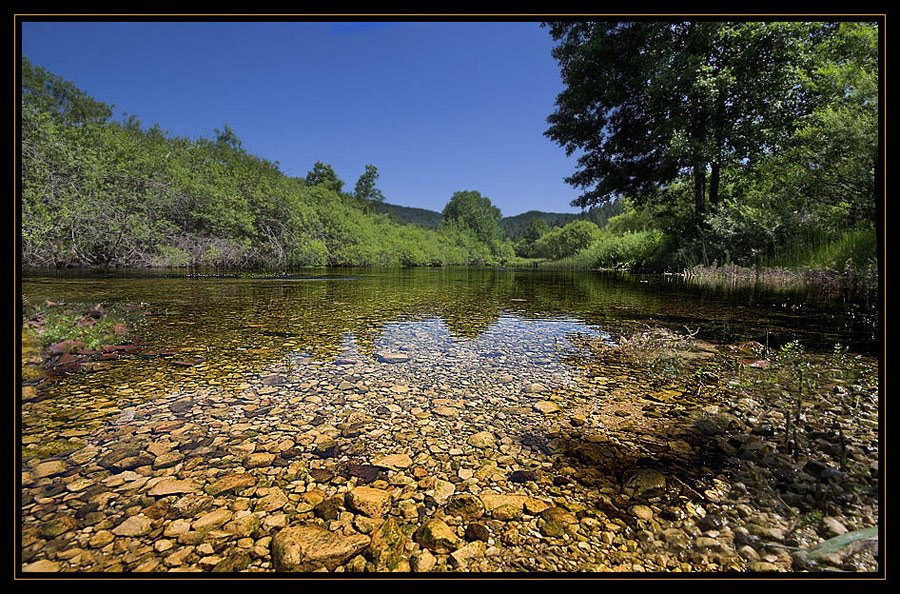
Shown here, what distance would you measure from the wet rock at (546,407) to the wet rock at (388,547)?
140 centimetres

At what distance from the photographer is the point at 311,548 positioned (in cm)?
139

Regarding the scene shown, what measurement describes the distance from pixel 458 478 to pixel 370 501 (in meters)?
0.42

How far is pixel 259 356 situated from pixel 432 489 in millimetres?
2790

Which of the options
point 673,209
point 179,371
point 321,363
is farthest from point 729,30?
point 179,371

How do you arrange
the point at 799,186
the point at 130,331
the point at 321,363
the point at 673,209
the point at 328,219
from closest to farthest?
the point at 321,363, the point at 130,331, the point at 799,186, the point at 673,209, the point at 328,219

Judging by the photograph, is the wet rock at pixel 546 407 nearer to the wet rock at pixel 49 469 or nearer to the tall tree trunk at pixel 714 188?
the wet rock at pixel 49 469

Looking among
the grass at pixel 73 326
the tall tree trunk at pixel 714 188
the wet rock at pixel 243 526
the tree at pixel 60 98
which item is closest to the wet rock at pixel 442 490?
the wet rock at pixel 243 526

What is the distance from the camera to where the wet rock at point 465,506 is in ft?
5.16

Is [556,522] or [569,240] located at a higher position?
[569,240]

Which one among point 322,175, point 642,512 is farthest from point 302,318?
point 322,175

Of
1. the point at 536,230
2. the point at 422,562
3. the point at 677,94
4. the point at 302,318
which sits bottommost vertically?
the point at 422,562

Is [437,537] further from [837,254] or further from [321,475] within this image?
[837,254]

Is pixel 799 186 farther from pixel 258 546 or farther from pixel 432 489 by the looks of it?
pixel 258 546

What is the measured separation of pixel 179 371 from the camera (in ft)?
11.1
